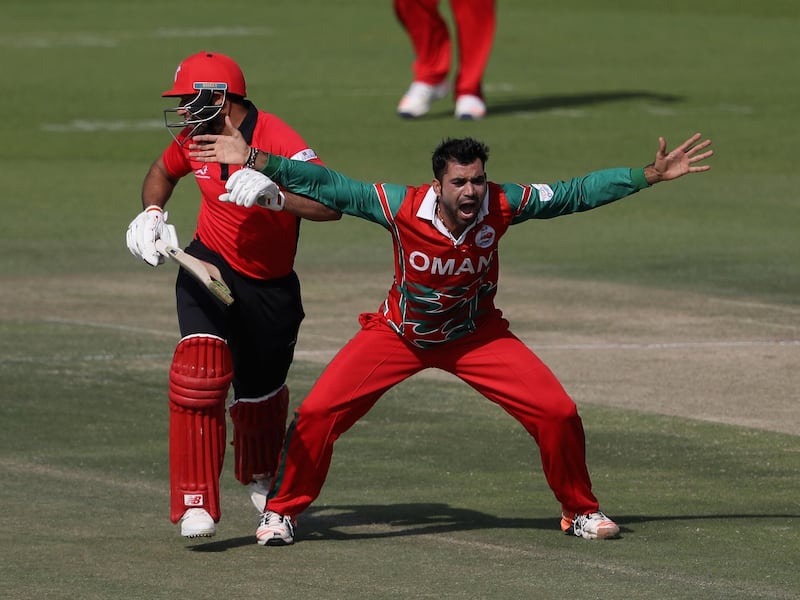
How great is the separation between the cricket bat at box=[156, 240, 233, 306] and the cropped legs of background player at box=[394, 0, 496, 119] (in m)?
14.7

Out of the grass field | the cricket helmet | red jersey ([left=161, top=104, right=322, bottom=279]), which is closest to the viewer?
the grass field

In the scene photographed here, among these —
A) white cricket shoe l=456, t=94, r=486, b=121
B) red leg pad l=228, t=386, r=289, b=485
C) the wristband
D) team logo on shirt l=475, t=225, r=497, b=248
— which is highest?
white cricket shoe l=456, t=94, r=486, b=121

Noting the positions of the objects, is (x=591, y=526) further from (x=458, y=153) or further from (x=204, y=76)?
(x=204, y=76)

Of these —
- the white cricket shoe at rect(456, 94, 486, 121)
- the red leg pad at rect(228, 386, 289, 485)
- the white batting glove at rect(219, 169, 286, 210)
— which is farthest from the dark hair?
the white cricket shoe at rect(456, 94, 486, 121)

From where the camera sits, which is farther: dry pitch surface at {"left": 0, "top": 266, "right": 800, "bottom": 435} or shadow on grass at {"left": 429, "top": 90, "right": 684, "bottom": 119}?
shadow on grass at {"left": 429, "top": 90, "right": 684, "bottom": 119}

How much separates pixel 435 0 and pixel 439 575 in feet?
53.0

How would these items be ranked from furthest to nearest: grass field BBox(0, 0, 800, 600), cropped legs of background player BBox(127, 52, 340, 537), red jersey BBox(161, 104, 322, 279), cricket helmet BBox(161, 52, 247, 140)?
red jersey BBox(161, 104, 322, 279), cricket helmet BBox(161, 52, 247, 140), cropped legs of background player BBox(127, 52, 340, 537), grass field BBox(0, 0, 800, 600)

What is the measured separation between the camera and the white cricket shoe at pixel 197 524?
26.8 ft

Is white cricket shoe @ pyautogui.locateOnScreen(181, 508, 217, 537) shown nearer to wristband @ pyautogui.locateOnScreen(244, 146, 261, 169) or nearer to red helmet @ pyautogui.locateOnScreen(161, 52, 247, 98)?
wristband @ pyautogui.locateOnScreen(244, 146, 261, 169)

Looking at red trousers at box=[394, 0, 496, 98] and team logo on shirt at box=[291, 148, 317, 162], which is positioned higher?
red trousers at box=[394, 0, 496, 98]

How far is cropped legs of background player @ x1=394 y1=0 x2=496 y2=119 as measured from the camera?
23.1 m

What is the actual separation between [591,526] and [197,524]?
1605 millimetres

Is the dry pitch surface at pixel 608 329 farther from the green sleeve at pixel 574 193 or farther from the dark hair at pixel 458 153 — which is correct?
the dark hair at pixel 458 153

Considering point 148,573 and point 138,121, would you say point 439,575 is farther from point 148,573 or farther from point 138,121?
point 138,121
